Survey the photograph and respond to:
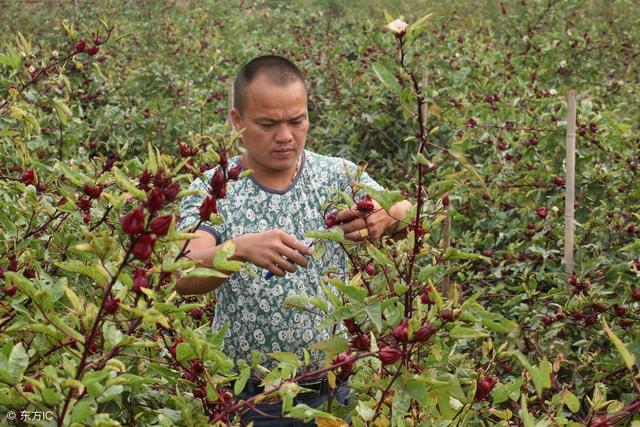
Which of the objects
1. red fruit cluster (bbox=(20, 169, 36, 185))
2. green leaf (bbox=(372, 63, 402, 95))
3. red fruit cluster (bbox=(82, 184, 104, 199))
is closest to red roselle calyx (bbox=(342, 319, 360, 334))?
green leaf (bbox=(372, 63, 402, 95))

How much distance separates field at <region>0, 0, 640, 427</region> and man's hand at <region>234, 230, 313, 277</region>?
0.10m

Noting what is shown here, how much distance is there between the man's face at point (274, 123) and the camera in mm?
2029

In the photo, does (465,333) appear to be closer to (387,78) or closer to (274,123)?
(387,78)

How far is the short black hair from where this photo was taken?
81.4 inches

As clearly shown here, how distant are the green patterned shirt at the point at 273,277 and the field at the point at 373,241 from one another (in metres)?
0.08

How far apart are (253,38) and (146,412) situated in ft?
28.1

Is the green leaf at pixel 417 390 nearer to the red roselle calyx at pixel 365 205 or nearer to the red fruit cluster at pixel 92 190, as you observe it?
the red roselle calyx at pixel 365 205

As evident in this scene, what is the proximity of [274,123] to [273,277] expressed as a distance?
15.3 inches

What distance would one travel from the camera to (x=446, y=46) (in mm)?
6809

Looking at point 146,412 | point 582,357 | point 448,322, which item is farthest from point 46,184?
point 582,357

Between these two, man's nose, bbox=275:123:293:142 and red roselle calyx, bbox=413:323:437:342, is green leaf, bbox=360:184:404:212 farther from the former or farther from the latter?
man's nose, bbox=275:123:293:142

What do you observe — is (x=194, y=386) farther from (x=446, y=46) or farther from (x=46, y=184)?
(x=446, y=46)

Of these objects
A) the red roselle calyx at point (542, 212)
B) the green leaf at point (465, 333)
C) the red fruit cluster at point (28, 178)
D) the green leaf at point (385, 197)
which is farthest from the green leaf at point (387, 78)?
the red roselle calyx at point (542, 212)

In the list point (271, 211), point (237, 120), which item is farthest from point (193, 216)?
point (237, 120)
